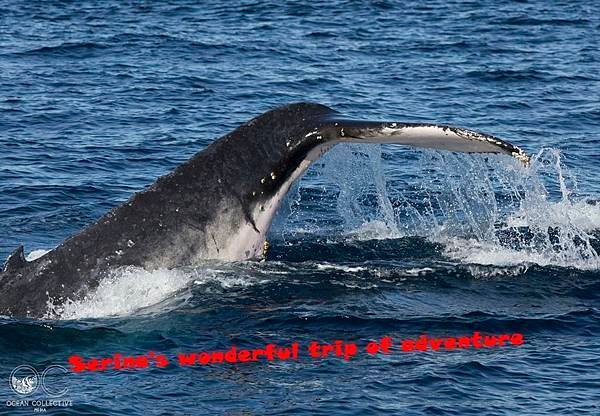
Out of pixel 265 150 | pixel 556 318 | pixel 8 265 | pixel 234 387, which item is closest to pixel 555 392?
pixel 556 318

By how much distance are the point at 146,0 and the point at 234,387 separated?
33.8 meters

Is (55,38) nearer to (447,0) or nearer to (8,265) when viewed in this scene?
(447,0)

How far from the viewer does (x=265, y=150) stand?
1345 centimetres

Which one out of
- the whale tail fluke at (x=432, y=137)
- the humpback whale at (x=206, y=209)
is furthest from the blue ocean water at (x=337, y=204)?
the whale tail fluke at (x=432, y=137)

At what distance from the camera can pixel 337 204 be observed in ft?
60.7

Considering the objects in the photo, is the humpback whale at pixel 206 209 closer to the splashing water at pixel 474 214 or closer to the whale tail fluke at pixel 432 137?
the whale tail fluke at pixel 432 137

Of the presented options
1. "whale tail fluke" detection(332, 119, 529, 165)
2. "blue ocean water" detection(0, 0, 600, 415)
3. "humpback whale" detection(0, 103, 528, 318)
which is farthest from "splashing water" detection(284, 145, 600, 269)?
"humpback whale" detection(0, 103, 528, 318)

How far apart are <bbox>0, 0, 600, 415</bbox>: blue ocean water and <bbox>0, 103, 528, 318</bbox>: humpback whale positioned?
28 centimetres

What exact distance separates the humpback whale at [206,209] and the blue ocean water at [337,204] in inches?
11.0

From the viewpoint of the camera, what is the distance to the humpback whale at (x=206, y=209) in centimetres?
1298

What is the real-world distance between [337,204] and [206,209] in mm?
5442
